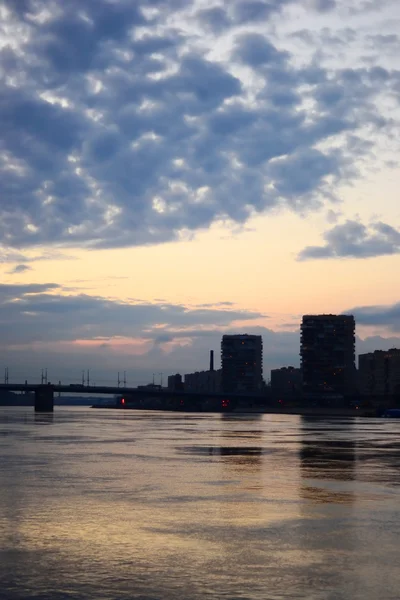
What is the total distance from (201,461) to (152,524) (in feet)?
68.6

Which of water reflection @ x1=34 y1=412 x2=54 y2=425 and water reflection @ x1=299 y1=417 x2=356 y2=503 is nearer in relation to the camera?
water reflection @ x1=299 y1=417 x2=356 y2=503

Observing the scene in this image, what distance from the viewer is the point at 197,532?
1916cm

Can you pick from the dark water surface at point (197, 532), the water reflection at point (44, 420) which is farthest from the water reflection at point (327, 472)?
the water reflection at point (44, 420)

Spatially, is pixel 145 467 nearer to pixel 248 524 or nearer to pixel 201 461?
pixel 201 461

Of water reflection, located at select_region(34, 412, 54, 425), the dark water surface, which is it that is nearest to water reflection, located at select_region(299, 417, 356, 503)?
the dark water surface

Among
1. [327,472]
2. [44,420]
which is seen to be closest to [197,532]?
[327,472]

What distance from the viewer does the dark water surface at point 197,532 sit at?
13836mm

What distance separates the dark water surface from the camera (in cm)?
1384

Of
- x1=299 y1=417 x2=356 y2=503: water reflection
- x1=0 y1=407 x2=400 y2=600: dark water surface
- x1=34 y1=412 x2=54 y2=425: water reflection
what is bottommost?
x1=34 y1=412 x2=54 y2=425: water reflection

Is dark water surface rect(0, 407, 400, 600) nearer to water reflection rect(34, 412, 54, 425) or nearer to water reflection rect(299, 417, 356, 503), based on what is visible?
water reflection rect(299, 417, 356, 503)

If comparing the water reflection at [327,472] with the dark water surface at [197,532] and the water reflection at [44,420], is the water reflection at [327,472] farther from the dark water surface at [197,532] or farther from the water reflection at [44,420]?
the water reflection at [44,420]

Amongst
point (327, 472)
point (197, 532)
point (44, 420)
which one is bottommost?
point (44, 420)

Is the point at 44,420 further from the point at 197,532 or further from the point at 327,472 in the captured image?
the point at 197,532

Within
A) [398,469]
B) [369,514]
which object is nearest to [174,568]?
[369,514]
